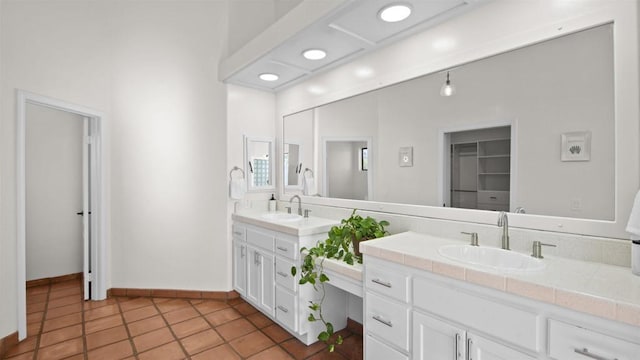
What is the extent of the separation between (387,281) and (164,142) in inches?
107

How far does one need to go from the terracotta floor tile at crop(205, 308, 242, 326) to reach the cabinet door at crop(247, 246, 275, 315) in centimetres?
19

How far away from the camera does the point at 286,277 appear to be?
7.73ft

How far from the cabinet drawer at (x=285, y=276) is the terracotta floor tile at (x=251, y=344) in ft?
1.43

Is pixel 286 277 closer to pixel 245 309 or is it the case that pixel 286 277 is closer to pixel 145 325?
pixel 245 309

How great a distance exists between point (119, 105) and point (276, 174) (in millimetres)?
1799

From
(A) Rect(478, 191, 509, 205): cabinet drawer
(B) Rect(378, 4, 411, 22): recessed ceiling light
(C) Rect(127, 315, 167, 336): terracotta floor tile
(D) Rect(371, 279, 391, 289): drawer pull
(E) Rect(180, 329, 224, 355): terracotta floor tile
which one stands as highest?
(B) Rect(378, 4, 411, 22): recessed ceiling light

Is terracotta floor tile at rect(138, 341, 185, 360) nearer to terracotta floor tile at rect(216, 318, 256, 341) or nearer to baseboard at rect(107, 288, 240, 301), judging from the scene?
terracotta floor tile at rect(216, 318, 256, 341)

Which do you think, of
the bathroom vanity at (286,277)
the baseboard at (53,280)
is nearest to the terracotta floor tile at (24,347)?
the baseboard at (53,280)

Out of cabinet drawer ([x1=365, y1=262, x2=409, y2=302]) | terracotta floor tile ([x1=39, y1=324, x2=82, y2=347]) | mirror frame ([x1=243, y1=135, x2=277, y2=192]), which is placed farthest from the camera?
mirror frame ([x1=243, y1=135, x2=277, y2=192])

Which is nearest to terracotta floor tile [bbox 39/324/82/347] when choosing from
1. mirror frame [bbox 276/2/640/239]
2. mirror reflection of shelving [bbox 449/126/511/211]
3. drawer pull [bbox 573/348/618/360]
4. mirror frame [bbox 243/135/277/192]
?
mirror frame [bbox 243/135/277/192]

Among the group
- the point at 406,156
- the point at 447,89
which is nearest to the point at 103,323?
the point at 406,156

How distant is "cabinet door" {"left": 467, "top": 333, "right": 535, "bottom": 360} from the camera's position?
1.14 m

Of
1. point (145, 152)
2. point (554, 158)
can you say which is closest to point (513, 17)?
point (554, 158)

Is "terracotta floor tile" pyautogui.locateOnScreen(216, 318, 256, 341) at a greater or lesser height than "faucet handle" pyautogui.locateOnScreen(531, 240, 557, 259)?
lesser
